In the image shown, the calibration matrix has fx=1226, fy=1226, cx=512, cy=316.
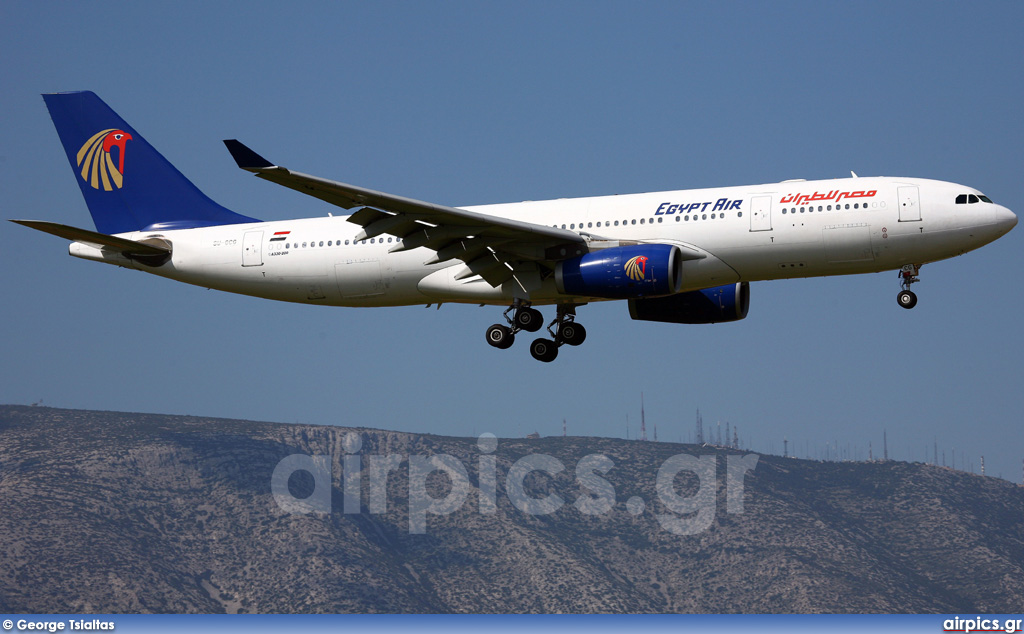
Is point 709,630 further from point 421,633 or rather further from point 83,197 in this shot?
point 83,197

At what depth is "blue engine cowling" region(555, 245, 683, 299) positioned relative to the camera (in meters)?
38.0

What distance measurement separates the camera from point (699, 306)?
145ft

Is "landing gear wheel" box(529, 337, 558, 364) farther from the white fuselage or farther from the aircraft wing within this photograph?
the aircraft wing

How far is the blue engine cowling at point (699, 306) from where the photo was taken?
44000 millimetres

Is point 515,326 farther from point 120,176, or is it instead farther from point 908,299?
point 120,176

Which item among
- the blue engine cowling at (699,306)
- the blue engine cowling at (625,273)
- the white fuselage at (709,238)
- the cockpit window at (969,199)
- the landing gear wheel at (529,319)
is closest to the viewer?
the blue engine cowling at (625,273)

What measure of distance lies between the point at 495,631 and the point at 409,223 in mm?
13705

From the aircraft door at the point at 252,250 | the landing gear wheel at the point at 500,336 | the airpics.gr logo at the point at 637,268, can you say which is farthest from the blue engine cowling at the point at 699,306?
the aircraft door at the point at 252,250

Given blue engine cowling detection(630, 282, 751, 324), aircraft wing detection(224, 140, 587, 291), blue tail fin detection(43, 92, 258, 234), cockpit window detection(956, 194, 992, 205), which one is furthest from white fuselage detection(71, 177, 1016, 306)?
blue tail fin detection(43, 92, 258, 234)

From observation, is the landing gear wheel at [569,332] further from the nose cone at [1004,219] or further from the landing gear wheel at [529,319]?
the nose cone at [1004,219]

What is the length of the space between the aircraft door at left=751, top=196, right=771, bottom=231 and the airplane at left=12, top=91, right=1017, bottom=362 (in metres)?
0.03

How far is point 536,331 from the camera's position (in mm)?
44188

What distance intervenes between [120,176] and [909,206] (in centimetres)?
3047

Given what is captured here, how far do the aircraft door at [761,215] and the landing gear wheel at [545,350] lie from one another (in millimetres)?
9374
